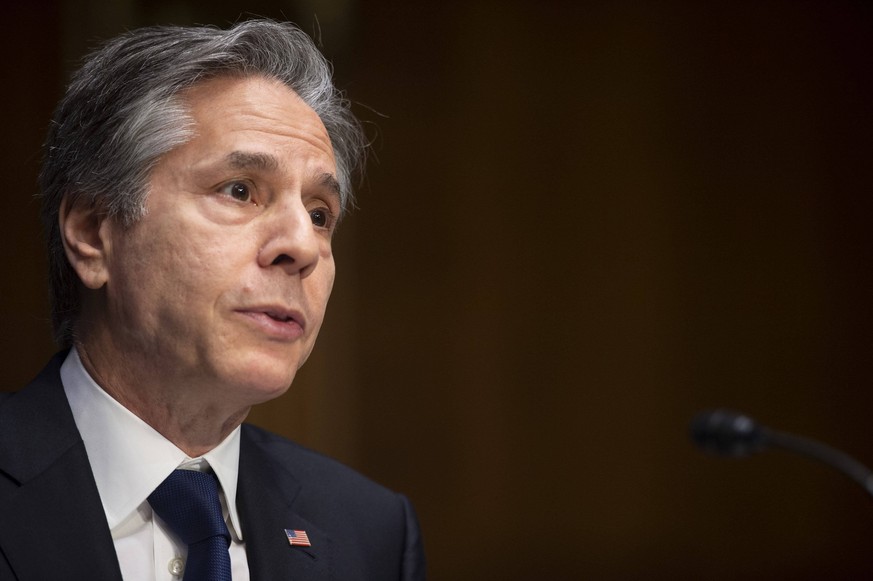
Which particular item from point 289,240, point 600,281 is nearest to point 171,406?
point 289,240

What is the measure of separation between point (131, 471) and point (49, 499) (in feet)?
0.41

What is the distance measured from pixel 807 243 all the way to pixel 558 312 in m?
0.92

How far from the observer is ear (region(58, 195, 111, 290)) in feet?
5.32

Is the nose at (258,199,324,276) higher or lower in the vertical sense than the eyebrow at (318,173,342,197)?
lower

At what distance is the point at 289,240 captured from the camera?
61.8 inches

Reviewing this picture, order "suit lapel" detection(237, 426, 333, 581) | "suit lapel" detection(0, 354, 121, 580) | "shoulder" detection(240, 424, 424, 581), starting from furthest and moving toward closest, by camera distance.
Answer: "shoulder" detection(240, 424, 424, 581)
"suit lapel" detection(237, 426, 333, 581)
"suit lapel" detection(0, 354, 121, 580)

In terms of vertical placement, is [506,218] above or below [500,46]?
below

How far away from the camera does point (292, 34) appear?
186 centimetres

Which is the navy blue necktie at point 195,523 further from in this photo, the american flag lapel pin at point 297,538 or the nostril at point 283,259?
the nostril at point 283,259

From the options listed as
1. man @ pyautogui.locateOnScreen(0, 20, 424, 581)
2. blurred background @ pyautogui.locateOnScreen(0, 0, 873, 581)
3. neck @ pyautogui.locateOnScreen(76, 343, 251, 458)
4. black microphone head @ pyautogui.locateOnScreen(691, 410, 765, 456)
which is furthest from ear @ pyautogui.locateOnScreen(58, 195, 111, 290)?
blurred background @ pyautogui.locateOnScreen(0, 0, 873, 581)

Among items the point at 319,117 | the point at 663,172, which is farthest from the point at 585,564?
the point at 319,117

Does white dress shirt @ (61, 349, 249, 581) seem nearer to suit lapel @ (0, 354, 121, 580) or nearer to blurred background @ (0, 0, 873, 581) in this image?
suit lapel @ (0, 354, 121, 580)

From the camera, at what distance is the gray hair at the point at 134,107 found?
1.60 m

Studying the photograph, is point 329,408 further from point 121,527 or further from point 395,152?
point 121,527
